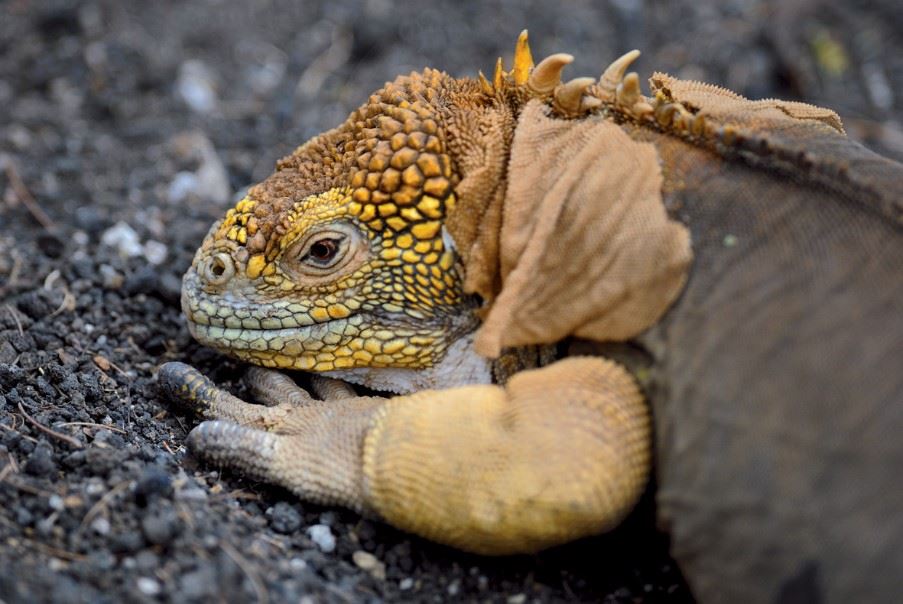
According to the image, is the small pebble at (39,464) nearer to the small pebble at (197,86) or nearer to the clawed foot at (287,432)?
the clawed foot at (287,432)

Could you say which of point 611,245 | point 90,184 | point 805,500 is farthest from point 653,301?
point 90,184

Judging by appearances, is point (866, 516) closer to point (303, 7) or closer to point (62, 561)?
point (62, 561)

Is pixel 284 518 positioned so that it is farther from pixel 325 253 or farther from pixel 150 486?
pixel 325 253

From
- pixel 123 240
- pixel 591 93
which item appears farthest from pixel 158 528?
pixel 123 240

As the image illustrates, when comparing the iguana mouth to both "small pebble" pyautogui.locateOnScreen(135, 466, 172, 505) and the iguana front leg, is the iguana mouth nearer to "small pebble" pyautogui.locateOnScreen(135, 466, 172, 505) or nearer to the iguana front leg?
the iguana front leg

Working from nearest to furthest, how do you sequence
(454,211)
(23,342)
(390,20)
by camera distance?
(454,211) < (23,342) < (390,20)
